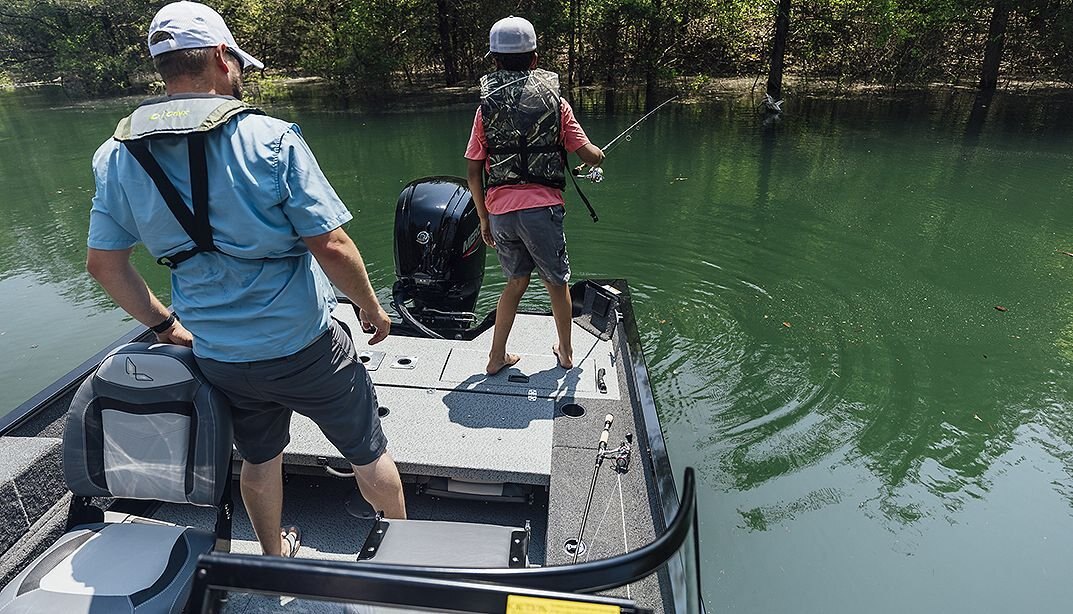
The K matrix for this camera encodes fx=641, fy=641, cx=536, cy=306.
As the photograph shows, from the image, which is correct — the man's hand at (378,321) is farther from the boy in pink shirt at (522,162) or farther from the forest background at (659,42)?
the forest background at (659,42)

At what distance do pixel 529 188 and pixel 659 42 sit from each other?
14.2 meters

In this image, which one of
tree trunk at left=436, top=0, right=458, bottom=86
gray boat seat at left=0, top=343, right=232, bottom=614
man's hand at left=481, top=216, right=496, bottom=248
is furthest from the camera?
tree trunk at left=436, top=0, right=458, bottom=86

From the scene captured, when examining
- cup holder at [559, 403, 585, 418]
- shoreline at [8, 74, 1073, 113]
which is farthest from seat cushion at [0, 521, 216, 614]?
shoreline at [8, 74, 1073, 113]

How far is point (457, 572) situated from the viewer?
0.91 metres

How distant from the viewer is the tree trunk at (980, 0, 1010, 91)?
12148 mm

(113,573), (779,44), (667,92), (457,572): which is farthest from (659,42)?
(457,572)

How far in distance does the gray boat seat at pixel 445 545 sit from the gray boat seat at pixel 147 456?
40 cm

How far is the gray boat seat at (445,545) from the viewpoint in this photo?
5.27 feet

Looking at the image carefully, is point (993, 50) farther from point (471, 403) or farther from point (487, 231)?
point (471, 403)

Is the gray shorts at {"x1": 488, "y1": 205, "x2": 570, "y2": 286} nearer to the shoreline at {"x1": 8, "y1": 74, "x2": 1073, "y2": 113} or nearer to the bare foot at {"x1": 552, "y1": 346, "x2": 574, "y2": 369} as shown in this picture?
the bare foot at {"x1": 552, "y1": 346, "x2": 574, "y2": 369}

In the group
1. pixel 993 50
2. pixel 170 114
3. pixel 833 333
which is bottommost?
pixel 833 333

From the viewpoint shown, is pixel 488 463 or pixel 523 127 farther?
pixel 523 127

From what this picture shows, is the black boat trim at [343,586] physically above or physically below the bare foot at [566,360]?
above

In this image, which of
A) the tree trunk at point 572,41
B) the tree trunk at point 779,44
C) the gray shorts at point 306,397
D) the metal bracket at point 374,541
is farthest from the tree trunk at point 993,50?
the metal bracket at point 374,541
